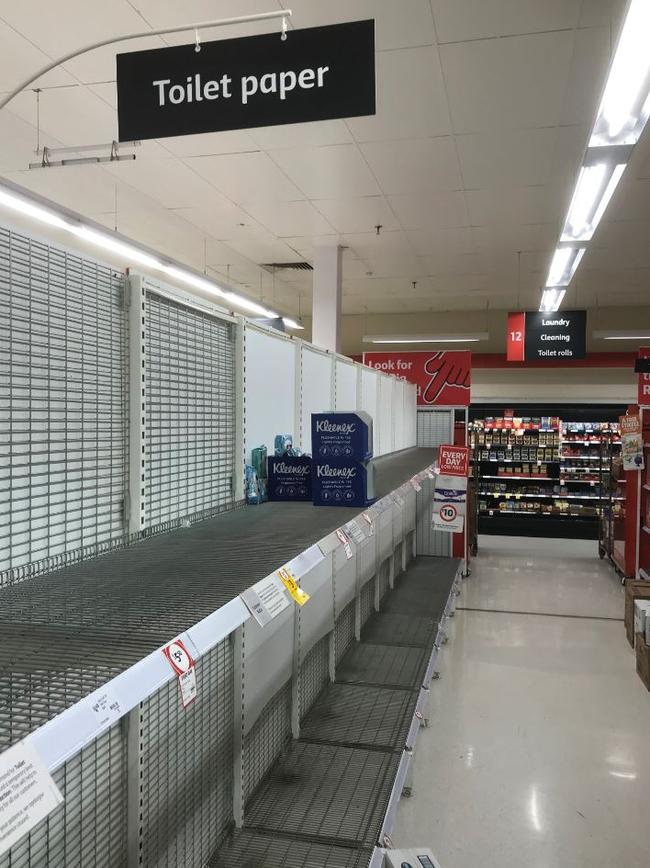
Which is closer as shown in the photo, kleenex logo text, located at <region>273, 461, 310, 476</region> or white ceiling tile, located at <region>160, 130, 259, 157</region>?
kleenex logo text, located at <region>273, 461, 310, 476</region>

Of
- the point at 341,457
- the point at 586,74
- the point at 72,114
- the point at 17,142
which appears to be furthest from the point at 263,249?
the point at 341,457

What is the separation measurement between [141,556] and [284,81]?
1854mm

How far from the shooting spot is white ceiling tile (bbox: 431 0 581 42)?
348 cm

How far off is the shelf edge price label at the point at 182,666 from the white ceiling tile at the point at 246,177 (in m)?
5.06

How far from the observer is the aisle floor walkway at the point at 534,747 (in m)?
3.21

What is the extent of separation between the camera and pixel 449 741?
13.8 feet

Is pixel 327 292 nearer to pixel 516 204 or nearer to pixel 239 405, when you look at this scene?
pixel 516 204

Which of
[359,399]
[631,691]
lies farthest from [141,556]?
[631,691]

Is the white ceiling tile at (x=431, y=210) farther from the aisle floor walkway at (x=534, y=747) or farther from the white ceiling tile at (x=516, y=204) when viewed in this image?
the aisle floor walkway at (x=534, y=747)

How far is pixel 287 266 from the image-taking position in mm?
9625

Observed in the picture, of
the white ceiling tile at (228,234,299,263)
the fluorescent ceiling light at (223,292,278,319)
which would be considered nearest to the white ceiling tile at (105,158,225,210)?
the white ceiling tile at (228,234,299,263)

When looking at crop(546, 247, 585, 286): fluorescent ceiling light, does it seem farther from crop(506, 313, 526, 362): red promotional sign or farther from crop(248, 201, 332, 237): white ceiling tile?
crop(248, 201, 332, 237): white ceiling tile

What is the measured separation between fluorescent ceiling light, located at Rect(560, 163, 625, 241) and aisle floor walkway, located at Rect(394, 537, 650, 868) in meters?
3.89

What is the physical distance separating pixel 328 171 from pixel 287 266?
12.6 ft
